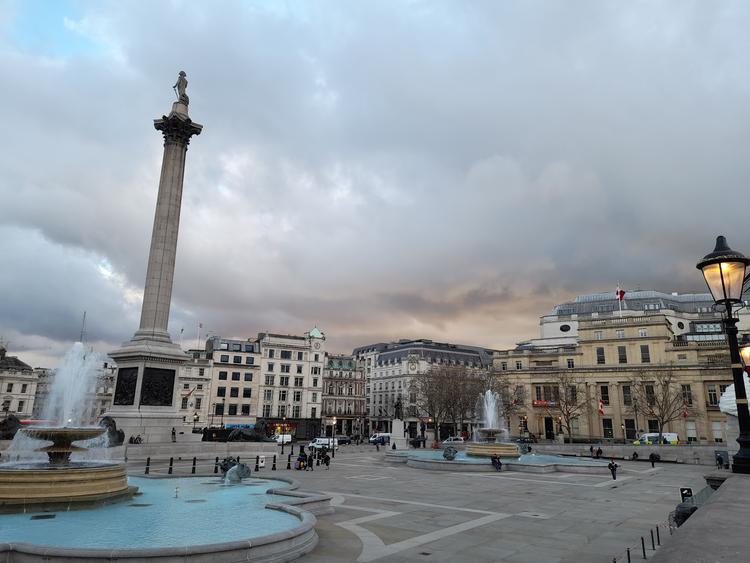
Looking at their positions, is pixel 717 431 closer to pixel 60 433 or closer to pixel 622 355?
pixel 622 355

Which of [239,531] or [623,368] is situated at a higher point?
[623,368]

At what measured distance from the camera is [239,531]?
12477 mm

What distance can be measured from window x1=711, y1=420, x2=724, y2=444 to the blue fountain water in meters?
69.9

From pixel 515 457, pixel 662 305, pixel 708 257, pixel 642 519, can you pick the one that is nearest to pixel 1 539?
pixel 708 257

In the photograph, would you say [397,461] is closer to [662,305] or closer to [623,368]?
[623,368]

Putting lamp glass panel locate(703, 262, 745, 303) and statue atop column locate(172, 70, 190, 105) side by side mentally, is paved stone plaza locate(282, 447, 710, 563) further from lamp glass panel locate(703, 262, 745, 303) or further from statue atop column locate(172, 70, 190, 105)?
statue atop column locate(172, 70, 190, 105)

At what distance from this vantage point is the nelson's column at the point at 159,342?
1432 inches

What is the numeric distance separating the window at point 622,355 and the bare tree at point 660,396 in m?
3.10

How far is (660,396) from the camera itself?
68188mm

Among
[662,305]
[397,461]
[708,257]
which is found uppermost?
[662,305]

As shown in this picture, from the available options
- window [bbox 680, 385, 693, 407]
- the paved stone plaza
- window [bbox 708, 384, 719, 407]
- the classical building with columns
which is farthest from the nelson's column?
window [bbox 708, 384, 719, 407]

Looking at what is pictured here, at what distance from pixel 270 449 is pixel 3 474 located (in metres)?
29.8

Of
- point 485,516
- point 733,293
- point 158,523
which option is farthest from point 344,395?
point 733,293

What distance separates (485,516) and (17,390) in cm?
9245
